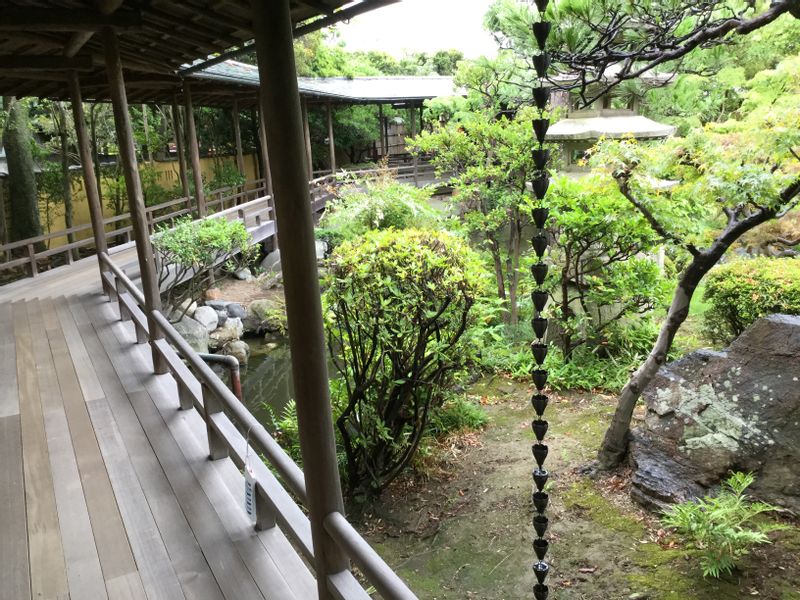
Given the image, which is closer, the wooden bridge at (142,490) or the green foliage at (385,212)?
the wooden bridge at (142,490)

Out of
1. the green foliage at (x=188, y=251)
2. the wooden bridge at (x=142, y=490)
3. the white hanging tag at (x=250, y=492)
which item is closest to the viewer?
the wooden bridge at (x=142, y=490)

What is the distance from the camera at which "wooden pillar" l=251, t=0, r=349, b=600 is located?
183 centimetres

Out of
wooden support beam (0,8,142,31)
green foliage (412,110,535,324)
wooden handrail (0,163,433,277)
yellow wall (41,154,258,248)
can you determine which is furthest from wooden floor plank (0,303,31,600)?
yellow wall (41,154,258,248)

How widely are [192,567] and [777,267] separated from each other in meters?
7.06

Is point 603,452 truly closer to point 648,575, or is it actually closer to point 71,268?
point 648,575

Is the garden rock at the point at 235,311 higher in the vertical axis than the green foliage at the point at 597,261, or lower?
lower

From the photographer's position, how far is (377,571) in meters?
1.86

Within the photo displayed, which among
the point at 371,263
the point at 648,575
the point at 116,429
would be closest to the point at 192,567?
the point at 116,429

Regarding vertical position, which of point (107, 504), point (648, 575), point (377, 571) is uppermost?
point (377, 571)

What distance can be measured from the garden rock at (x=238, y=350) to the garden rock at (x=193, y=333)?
4.13 ft

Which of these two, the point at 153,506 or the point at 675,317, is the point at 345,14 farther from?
the point at 675,317

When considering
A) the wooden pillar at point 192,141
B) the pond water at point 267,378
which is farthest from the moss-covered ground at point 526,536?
Result: the wooden pillar at point 192,141

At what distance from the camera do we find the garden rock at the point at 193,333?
8922mm

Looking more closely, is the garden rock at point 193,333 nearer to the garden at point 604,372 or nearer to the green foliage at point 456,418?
the garden at point 604,372
